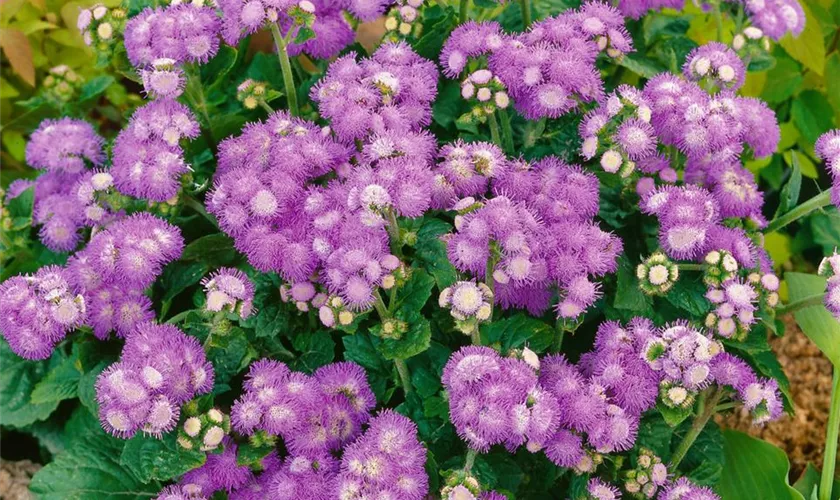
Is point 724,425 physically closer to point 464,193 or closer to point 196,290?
point 464,193

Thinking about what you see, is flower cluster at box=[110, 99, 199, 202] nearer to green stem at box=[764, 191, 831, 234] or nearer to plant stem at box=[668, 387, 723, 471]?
plant stem at box=[668, 387, 723, 471]

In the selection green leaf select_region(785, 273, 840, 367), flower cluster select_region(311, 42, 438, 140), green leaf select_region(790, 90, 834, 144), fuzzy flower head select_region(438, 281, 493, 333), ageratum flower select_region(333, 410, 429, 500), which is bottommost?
green leaf select_region(790, 90, 834, 144)

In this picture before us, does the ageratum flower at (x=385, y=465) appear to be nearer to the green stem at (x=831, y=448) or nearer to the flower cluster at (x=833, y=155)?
the green stem at (x=831, y=448)

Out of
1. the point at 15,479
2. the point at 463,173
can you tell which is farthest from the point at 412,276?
the point at 15,479

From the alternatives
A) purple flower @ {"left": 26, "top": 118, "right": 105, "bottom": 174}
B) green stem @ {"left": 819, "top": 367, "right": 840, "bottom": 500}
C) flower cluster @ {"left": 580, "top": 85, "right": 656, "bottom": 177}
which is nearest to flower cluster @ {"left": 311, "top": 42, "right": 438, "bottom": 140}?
flower cluster @ {"left": 580, "top": 85, "right": 656, "bottom": 177}

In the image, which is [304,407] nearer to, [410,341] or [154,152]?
[410,341]

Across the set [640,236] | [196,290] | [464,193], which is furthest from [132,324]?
[640,236]
